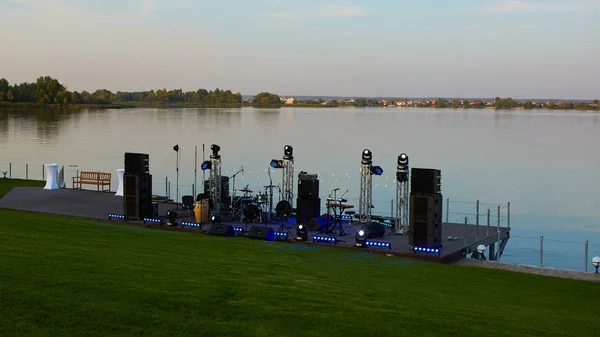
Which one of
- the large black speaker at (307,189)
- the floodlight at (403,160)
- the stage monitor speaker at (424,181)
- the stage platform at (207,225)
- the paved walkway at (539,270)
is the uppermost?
the floodlight at (403,160)

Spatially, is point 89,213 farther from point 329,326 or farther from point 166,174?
point 166,174

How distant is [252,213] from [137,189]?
3637mm

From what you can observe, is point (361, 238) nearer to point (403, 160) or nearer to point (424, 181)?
point (424, 181)

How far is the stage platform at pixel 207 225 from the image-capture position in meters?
18.7

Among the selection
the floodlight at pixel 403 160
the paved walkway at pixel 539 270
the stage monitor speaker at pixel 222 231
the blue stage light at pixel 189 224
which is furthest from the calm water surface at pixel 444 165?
the stage monitor speaker at pixel 222 231

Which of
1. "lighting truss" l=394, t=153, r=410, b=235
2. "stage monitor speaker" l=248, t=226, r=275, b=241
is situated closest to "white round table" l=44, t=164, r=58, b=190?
"stage monitor speaker" l=248, t=226, r=275, b=241

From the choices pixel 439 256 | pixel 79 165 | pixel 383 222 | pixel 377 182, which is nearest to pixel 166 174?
pixel 79 165

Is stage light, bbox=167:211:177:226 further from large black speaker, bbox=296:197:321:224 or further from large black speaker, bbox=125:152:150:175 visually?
large black speaker, bbox=296:197:321:224

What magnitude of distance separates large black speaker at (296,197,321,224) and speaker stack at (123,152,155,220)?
4.75 meters

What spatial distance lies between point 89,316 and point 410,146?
215 ft

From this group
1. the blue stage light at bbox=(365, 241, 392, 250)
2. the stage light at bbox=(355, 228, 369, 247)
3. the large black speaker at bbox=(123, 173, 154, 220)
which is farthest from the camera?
the large black speaker at bbox=(123, 173, 154, 220)

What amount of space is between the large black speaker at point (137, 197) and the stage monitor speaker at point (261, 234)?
4.61 m

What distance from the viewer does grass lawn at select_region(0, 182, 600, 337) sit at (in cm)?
823

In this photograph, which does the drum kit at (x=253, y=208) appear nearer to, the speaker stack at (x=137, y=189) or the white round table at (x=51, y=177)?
the speaker stack at (x=137, y=189)
